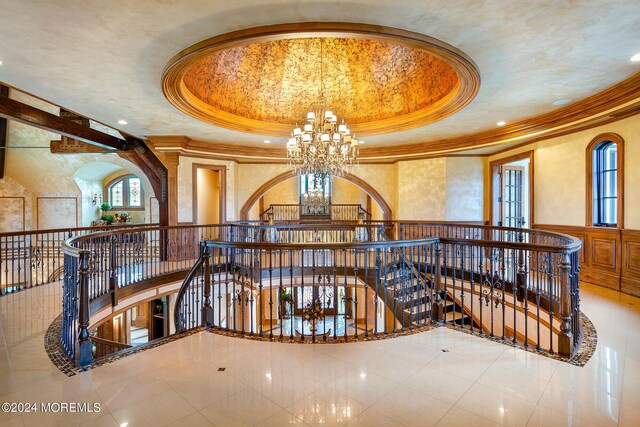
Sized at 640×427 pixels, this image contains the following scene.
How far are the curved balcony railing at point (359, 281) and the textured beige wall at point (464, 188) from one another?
1.94 feet

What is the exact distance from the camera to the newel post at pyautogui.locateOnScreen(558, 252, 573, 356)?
2.80 m

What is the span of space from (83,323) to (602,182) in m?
8.27

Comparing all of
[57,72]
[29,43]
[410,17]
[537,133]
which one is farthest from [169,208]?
[537,133]

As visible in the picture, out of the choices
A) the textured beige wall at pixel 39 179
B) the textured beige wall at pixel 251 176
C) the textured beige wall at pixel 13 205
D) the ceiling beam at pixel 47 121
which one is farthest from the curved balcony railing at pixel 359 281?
the textured beige wall at pixel 13 205

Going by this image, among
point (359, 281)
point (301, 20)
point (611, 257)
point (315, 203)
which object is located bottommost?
point (359, 281)

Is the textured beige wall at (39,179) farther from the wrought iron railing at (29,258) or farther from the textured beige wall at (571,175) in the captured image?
the textured beige wall at (571,175)

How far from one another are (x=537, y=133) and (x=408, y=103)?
277cm

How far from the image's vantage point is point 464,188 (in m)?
9.10

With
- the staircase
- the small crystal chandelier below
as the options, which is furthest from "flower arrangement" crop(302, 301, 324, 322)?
the small crystal chandelier below

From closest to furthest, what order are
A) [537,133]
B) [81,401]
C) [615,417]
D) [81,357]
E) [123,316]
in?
[615,417] < [81,401] < [81,357] < [537,133] < [123,316]

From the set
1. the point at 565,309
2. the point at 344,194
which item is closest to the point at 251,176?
the point at 344,194

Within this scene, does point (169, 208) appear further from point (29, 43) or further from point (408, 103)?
point (408, 103)

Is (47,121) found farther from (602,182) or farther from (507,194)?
(507,194)

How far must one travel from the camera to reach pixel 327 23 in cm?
306
